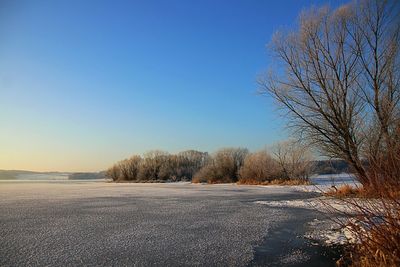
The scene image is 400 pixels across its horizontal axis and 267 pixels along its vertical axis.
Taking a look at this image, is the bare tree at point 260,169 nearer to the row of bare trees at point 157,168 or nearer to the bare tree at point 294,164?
the bare tree at point 294,164

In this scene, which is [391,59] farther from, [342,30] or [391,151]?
[391,151]

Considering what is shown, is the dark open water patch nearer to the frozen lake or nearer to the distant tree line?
the frozen lake

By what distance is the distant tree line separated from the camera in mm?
30156

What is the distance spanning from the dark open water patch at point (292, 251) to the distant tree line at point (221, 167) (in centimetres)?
1008

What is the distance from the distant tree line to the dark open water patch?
1008 centimetres

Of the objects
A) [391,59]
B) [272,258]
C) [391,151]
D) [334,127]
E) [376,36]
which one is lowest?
[272,258]

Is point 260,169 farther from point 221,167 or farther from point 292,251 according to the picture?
point 292,251

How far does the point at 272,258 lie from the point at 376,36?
12502 mm

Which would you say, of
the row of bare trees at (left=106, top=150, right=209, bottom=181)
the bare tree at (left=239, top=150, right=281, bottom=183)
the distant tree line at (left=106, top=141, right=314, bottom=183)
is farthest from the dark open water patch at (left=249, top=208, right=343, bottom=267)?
the row of bare trees at (left=106, top=150, right=209, bottom=181)

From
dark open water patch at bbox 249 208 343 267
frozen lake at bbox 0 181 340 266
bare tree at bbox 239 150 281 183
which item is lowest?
dark open water patch at bbox 249 208 343 267

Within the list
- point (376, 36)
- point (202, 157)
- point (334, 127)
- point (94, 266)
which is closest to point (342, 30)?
point (376, 36)

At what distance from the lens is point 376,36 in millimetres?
14836

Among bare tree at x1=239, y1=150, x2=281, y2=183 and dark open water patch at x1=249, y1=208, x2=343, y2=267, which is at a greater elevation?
bare tree at x1=239, y1=150, x2=281, y2=183

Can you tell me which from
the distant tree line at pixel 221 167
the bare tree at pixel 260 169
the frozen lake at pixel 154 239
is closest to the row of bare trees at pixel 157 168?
the distant tree line at pixel 221 167
